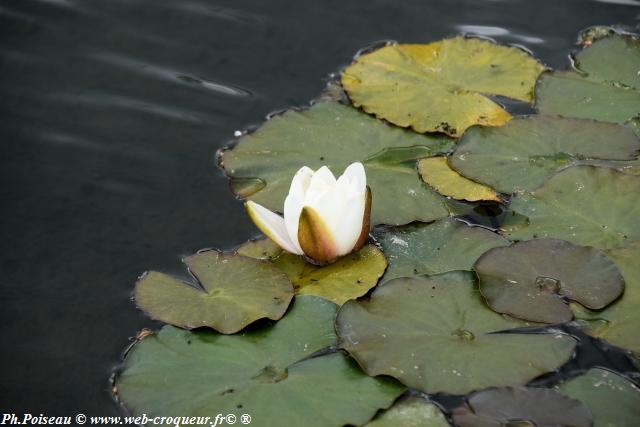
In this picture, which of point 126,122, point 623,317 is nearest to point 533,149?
point 623,317

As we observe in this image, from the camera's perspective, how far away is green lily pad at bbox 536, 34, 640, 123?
275 centimetres

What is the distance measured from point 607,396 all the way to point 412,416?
0.45 meters

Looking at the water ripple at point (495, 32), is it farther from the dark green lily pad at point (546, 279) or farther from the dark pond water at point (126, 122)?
the dark green lily pad at point (546, 279)

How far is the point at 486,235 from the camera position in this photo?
2.27 metres

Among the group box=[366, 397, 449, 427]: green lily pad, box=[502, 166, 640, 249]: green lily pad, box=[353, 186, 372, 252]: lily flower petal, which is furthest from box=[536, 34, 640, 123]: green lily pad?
box=[366, 397, 449, 427]: green lily pad

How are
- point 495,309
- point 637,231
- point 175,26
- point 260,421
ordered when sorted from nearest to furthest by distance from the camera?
point 260,421 → point 495,309 → point 637,231 → point 175,26

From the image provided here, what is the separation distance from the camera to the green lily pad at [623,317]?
1946 millimetres

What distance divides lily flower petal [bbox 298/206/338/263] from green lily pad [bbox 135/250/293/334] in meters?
0.11

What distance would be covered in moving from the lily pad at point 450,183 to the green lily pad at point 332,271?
343mm

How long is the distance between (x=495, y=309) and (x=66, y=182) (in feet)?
4.94

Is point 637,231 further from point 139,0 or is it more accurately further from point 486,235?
point 139,0

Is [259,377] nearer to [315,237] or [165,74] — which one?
[315,237]

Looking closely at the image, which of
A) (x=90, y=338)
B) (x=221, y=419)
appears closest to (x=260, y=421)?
(x=221, y=419)

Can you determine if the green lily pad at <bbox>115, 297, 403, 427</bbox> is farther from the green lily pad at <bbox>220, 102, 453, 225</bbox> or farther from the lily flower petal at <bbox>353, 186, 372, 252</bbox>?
the green lily pad at <bbox>220, 102, 453, 225</bbox>
